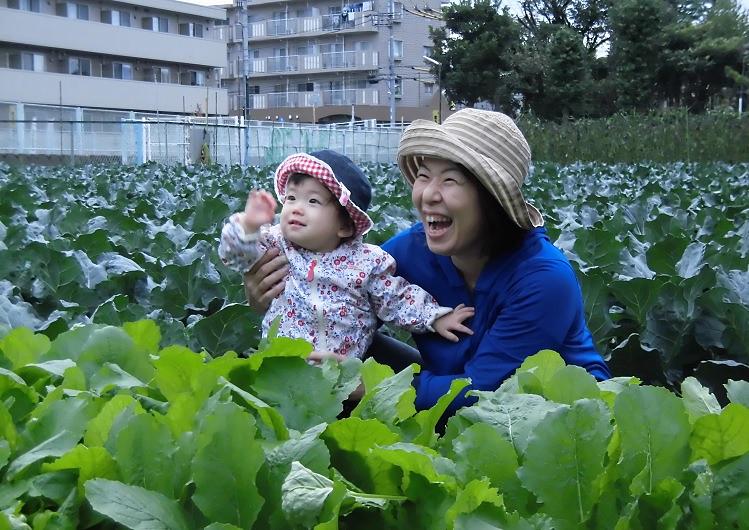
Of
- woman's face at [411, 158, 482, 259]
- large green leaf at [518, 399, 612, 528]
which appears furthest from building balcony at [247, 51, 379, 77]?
large green leaf at [518, 399, 612, 528]

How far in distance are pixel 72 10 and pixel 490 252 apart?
190 ft

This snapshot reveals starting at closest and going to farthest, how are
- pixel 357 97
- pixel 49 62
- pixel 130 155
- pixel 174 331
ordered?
pixel 174 331
pixel 130 155
pixel 49 62
pixel 357 97

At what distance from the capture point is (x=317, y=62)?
77062mm

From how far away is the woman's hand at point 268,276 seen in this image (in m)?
3.44

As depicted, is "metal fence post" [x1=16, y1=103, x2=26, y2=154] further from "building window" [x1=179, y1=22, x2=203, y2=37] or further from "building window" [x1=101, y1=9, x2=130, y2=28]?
"building window" [x1=179, y1=22, x2=203, y2=37]

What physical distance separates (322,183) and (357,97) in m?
73.7

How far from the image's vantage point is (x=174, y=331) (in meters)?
3.34

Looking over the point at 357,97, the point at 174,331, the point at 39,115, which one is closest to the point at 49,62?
the point at 39,115

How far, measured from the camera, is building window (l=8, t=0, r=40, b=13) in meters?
53.3

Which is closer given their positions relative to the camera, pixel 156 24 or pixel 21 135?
pixel 21 135

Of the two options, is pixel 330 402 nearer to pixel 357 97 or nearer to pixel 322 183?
pixel 322 183

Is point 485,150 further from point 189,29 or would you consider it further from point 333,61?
point 333,61

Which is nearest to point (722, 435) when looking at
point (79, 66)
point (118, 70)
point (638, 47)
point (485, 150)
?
point (485, 150)

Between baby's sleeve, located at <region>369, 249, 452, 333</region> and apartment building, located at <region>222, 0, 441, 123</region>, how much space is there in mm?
69856
